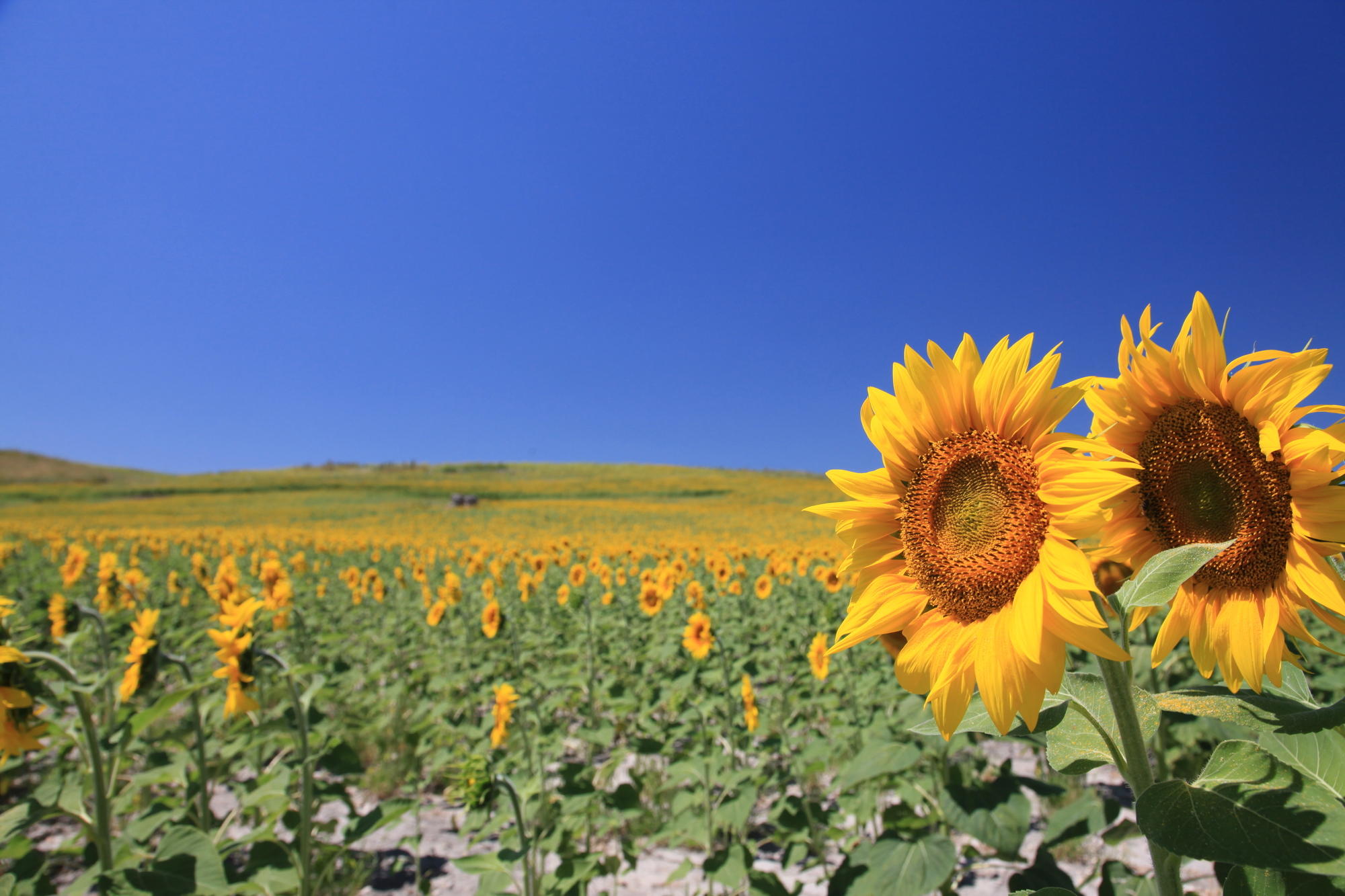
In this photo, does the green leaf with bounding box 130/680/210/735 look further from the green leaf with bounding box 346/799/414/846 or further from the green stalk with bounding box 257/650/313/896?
the green leaf with bounding box 346/799/414/846

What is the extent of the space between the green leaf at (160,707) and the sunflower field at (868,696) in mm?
28

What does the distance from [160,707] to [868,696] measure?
316cm

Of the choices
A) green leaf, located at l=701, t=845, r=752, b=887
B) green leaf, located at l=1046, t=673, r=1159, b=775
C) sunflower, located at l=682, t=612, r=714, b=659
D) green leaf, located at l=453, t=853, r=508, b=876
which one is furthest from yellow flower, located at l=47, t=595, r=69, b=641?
green leaf, located at l=1046, t=673, r=1159, b=775

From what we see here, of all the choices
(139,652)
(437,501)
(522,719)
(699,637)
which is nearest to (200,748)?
(139,652)

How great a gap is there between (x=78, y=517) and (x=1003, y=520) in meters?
35.7

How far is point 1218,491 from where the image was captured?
835mm

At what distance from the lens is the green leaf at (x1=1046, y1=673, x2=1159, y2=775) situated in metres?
0.85

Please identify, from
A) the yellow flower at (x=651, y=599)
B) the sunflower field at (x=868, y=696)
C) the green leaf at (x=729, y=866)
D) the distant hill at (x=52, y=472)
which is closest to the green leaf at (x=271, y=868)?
the sunflower field at (x=868, y=696)

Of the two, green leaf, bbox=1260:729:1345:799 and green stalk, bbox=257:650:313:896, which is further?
green stalk, bbox=257:650:313:896

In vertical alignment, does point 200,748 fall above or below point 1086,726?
below

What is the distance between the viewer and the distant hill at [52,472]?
6093 cm

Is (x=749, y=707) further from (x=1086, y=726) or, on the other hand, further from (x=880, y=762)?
(x=1086, y=726)

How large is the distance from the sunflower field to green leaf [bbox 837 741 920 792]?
20 millimetres

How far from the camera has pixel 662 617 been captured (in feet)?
17.8
